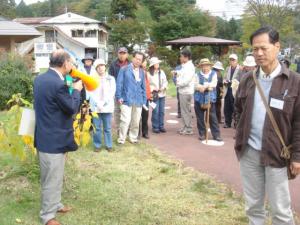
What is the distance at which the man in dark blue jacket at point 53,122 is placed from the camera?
151 inches

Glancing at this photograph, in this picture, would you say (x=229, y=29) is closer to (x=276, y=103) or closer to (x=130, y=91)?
(x=130, y=91)

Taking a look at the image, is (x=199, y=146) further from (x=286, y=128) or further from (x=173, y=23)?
(x=173, y=23)

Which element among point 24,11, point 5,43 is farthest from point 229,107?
point 24,11

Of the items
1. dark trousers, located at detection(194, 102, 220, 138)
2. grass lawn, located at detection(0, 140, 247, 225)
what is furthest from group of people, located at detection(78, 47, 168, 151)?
dark trousers, located at detection(194, 102, 220, 138)

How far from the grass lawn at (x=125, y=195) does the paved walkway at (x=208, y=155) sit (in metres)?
0.30

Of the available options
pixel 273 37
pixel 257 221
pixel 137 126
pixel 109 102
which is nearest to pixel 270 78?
pixel 273 37

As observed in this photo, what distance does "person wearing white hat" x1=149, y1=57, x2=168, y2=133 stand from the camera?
348 inches

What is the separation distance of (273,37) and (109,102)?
432 cm

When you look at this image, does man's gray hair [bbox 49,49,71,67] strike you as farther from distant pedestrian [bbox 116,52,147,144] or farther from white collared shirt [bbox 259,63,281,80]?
distant pedestrian [bbox 116,52,147,144]

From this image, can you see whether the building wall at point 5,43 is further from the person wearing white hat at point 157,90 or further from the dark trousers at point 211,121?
the dark trousers at point 211,121

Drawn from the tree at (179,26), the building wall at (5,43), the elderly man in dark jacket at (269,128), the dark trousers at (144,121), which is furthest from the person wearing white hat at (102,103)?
the tree at (179,26)

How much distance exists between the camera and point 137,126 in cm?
784

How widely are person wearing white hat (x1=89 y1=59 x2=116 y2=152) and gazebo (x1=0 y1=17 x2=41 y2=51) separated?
31.6 ft

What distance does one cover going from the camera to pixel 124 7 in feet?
153
